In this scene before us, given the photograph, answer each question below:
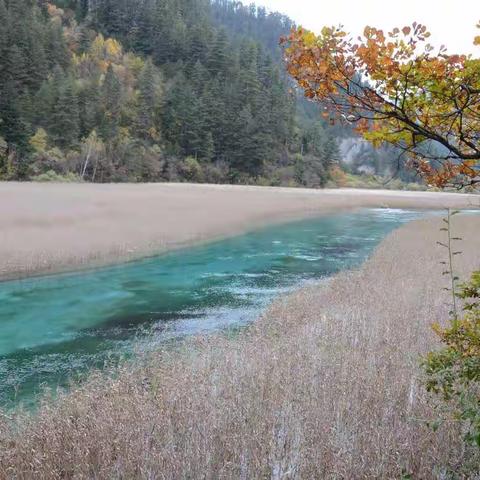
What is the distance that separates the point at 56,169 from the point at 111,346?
5532 centimetres

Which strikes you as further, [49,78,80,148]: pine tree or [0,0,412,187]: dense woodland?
[49,78,80,148]: pine tree

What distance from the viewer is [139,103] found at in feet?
263

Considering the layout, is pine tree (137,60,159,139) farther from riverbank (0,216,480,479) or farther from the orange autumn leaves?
the orange autumn leaves

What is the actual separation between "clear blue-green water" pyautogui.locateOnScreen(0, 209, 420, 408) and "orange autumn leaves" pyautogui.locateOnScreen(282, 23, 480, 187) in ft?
17.9

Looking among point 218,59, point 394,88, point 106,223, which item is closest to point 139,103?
point 218,59

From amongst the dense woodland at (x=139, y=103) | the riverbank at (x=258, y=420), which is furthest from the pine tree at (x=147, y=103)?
the riverbank at (x=258, y=420)

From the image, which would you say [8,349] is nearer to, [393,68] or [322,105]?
[322,105]

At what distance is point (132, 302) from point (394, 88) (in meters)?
13.5

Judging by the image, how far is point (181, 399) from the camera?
20.1ft

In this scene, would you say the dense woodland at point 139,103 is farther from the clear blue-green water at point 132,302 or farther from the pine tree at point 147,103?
the clear blue-green water at point 132,302

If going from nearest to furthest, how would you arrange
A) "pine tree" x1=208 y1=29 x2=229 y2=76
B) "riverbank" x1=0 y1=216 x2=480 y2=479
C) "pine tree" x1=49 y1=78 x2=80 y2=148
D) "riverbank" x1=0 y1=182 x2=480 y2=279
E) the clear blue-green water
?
"riverbank" x1=0 y1=216 x2=480 y2=479 → the clear blue-green water → "riverbank" x1=0 y1=182 x2=480 y2=279 → "pine tree" x1=49 y1=78 x2=80 y2=148 → "pine tree" x1=208 y1=29 x2=229 y2=76

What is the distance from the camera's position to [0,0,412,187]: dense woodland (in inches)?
2603

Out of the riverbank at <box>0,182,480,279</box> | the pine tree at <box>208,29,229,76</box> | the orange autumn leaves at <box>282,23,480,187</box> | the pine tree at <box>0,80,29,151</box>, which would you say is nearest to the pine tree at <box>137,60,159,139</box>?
the pine tree at <box>208,29,229,76</box>

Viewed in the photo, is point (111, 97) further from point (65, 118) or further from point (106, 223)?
point (106, 223)
